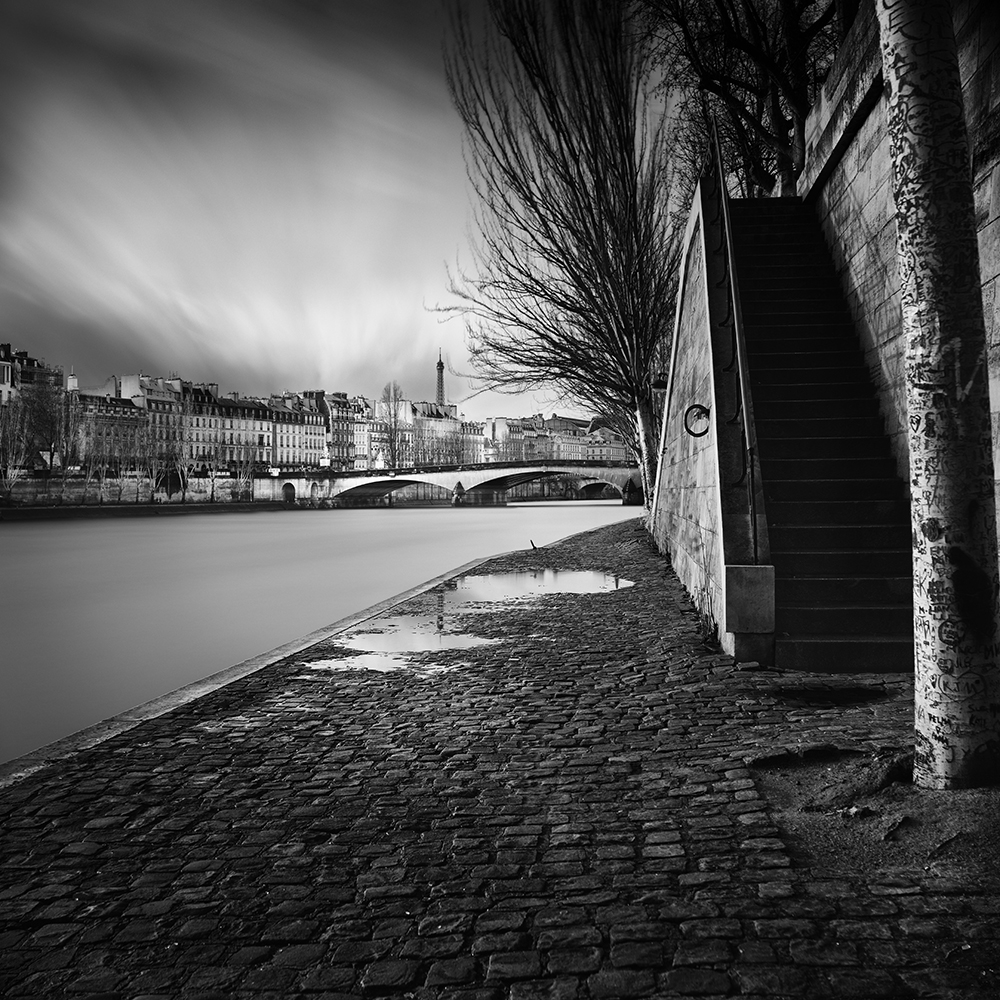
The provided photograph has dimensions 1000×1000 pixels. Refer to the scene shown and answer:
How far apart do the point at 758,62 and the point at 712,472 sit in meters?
10.0

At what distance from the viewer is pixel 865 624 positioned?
21.9ft

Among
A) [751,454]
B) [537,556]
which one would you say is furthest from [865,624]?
[537,556]

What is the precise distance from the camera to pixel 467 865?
11.1ft

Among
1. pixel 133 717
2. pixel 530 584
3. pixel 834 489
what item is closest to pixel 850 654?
pixel 834 489

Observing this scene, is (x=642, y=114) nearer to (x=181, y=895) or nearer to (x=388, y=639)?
(x=388, y=639)

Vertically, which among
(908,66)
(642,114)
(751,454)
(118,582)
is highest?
(642,114)

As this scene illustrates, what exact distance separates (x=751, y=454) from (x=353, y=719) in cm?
401

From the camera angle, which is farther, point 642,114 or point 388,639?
point 642,114

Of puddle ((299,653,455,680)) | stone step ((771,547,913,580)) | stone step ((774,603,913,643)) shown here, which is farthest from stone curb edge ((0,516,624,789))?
stone step ((771,547,913,580))

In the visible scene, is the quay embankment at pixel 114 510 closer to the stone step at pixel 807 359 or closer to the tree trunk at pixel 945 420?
the stone step at pixel 807 359

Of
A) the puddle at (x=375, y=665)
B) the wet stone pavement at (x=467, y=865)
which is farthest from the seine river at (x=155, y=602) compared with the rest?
the wet stone pavement at (x=467, y=865)

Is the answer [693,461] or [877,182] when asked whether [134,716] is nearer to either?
[693,461]

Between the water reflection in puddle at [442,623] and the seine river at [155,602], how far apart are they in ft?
7.60

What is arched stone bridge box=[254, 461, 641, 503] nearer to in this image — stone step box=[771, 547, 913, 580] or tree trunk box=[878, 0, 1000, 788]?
stone step box=[771, 547, 913, 580]
